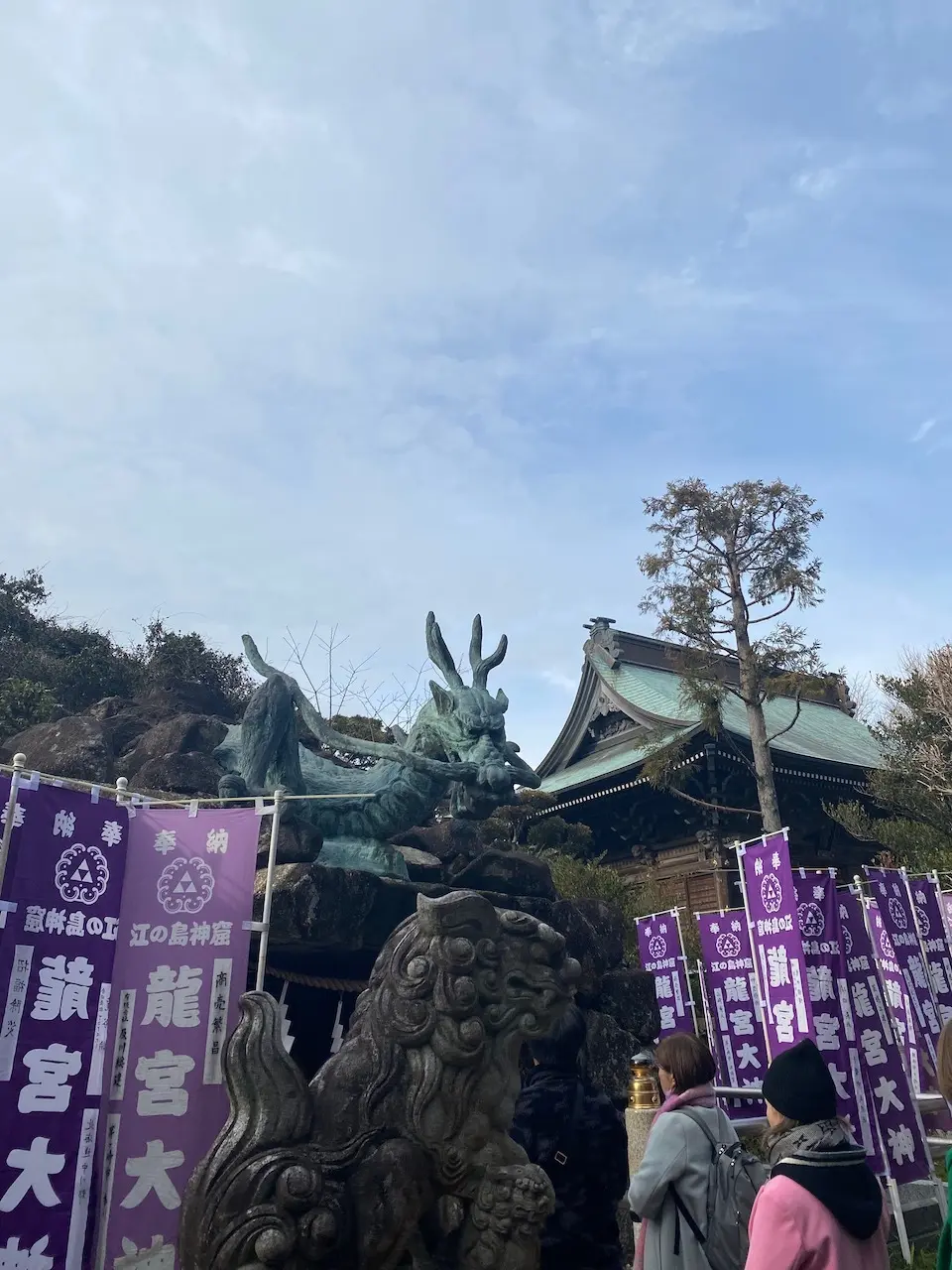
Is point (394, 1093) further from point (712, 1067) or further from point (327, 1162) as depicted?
point (712, 1067)

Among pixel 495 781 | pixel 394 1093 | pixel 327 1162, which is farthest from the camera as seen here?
pixel 495 781

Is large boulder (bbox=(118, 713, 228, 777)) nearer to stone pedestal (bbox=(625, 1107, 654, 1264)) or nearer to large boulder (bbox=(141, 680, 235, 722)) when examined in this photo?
large boulder (bbox=(141, 680, 235, 722))

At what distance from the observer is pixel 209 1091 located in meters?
4.59

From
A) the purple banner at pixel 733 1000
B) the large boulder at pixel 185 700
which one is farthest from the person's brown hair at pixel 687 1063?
the large boulder at pixel 185 700

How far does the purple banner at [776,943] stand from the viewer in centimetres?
696

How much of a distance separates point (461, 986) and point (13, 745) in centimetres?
917

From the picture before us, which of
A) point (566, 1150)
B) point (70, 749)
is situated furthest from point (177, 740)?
point (566, 1150)

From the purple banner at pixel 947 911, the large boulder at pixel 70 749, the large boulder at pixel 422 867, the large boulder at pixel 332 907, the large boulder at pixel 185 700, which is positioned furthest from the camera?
the large boulder at pixel 185 700

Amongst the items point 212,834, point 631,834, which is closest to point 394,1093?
point 212,834

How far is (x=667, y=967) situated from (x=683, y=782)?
641 cm

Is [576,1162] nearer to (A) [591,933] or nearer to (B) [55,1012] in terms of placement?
(B) [55,1012]

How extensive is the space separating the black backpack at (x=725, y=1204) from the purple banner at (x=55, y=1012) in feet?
9.62

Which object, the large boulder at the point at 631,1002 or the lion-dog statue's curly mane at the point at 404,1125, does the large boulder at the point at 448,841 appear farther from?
→ the lion-dog statue's curly mane at the point at 404,1125

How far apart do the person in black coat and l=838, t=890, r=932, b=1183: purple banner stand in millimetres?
4495
